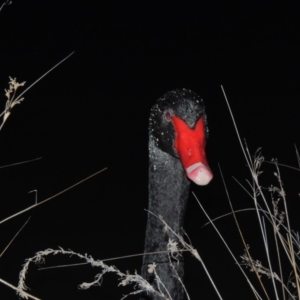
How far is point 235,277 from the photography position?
6.48 metres

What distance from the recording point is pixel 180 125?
3.73 meters

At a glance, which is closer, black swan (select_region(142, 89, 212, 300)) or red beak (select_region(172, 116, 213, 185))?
red beak (select_region(172, 116, 213, 185))

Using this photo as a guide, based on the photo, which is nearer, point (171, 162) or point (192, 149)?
point (192, 149)

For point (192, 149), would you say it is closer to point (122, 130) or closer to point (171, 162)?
point (171, 162)

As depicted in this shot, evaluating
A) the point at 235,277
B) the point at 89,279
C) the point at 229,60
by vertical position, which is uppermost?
the point at 229,60

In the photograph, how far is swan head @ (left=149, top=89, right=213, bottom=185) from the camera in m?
3.65

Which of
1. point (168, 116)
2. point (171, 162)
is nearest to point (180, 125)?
point (168, 116)

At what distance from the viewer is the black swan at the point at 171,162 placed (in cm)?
366

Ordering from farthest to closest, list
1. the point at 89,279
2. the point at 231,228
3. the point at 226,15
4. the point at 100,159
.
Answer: the point at 226,15 < the point at 100,159 < the point at 231,228 < the point at 89,279

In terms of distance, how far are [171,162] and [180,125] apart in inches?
12.8

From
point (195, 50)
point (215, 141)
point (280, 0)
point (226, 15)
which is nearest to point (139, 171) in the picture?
point (215, 141)

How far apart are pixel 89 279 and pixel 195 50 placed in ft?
24.9

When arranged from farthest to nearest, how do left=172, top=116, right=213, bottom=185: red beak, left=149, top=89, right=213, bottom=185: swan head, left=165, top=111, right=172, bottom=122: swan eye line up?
1. left=165, top=111, right=172, bottom=122: swan eye
2. left=149, top=89, right=213, bottom=185: swan head
3. left=172, top=116, right=213, bottom=185: red beak

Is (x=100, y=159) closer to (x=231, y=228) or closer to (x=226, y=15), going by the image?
(x=231, y=228)
